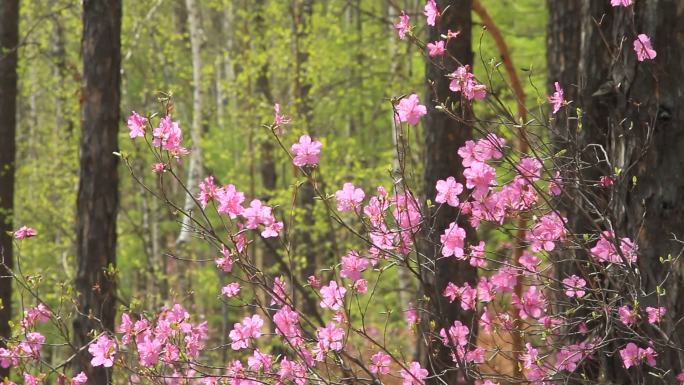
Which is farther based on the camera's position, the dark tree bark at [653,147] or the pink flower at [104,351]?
the pink flower at [104,351]

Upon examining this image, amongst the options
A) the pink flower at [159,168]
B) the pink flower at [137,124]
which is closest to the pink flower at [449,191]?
the pink flower at [159,168]

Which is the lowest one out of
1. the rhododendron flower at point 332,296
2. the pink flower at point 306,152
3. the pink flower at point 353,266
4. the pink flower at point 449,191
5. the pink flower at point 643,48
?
the rhododendron flower at point 332,296

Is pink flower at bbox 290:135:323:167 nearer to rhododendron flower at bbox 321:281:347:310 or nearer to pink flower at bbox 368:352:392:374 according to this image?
rhododendron flower at bbox 321:281:347:310

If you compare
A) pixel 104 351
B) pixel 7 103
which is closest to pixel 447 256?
pixel 104 351

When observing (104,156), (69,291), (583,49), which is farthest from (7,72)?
(583,49)

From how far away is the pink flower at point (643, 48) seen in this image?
10.2 ft

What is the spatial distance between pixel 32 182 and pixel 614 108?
52.6ft

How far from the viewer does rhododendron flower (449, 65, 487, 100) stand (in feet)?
9.80

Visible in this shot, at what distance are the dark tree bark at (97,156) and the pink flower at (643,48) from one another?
4490 millimetres

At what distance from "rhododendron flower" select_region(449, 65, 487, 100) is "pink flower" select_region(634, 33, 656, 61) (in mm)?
612

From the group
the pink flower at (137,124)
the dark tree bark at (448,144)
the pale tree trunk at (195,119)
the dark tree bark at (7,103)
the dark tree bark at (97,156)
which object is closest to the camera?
the pink flower at (137,124)

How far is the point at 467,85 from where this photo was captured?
305 centimetres

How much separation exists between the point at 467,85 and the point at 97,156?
4242 millimetres

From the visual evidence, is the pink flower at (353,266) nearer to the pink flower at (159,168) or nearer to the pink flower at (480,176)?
the pink flower at (480,176)
